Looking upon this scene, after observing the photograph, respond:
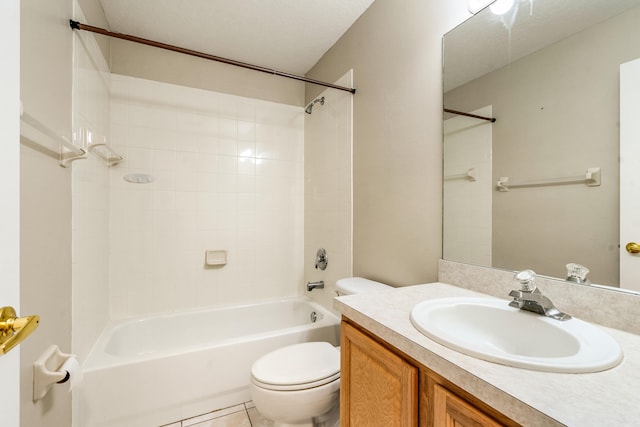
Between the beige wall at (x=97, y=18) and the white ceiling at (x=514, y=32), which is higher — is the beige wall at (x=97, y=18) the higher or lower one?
the higher one

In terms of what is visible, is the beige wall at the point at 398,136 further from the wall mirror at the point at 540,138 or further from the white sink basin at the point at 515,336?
the white sink basin at the point at 515,336

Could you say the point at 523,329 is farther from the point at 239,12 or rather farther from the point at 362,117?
the point at 239,12

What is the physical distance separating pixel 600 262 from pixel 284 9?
2.00m

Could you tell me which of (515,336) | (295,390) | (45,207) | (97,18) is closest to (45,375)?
(45,207)

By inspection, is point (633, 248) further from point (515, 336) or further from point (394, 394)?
point (394, 394)

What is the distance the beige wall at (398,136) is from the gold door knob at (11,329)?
1319 millimetres

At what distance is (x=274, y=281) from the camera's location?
97.9 inches

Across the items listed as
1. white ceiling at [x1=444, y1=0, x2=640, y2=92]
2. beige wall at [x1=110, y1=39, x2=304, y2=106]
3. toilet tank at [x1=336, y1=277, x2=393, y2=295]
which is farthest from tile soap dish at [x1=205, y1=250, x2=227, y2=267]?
white ceiling at [x1=444, y1=0, x2=640, y2=92]

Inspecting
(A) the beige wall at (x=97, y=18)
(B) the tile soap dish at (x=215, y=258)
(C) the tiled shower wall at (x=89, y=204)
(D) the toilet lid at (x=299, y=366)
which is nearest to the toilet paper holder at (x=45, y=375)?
(C) the tiled shower wall at (x=89, y=204)

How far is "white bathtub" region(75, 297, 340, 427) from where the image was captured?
1.37 metres

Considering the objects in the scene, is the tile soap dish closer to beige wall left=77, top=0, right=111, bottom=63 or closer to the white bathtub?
the white bathtub

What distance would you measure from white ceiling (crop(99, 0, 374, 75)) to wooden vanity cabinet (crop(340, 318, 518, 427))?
1.87m

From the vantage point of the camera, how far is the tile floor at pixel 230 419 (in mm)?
1517

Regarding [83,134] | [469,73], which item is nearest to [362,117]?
[469,73]
